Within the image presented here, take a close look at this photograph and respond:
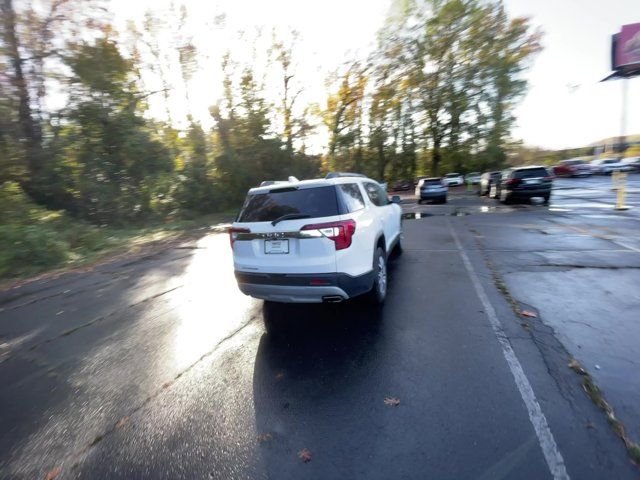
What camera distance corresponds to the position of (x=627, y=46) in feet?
103

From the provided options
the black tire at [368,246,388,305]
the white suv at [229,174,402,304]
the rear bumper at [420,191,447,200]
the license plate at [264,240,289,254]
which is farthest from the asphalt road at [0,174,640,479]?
the rear bumper at [420,191,447,200]

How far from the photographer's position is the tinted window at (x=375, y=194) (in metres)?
5.81

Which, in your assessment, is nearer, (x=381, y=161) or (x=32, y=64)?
(x=32, y=64)

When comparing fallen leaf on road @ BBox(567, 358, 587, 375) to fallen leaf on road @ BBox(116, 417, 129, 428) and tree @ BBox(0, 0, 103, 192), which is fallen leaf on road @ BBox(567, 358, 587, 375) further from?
tree @ BBox(0, 0, 103, 192)

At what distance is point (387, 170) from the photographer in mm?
44125

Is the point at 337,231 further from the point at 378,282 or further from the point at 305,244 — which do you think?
the point at 378,282

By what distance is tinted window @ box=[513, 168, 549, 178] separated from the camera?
17.1 meters

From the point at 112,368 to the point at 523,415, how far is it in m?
4.08

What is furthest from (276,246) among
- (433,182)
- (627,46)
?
(627,46)

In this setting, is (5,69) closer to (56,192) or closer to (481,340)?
(56,192)

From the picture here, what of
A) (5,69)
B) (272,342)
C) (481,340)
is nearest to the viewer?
(481,340)

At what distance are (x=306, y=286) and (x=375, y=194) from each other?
2.74m

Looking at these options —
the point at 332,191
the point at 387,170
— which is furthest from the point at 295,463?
the point at 387,170

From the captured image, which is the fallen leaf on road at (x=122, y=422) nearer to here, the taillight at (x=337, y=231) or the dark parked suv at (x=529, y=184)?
the taillight at (x=337, y=231)
